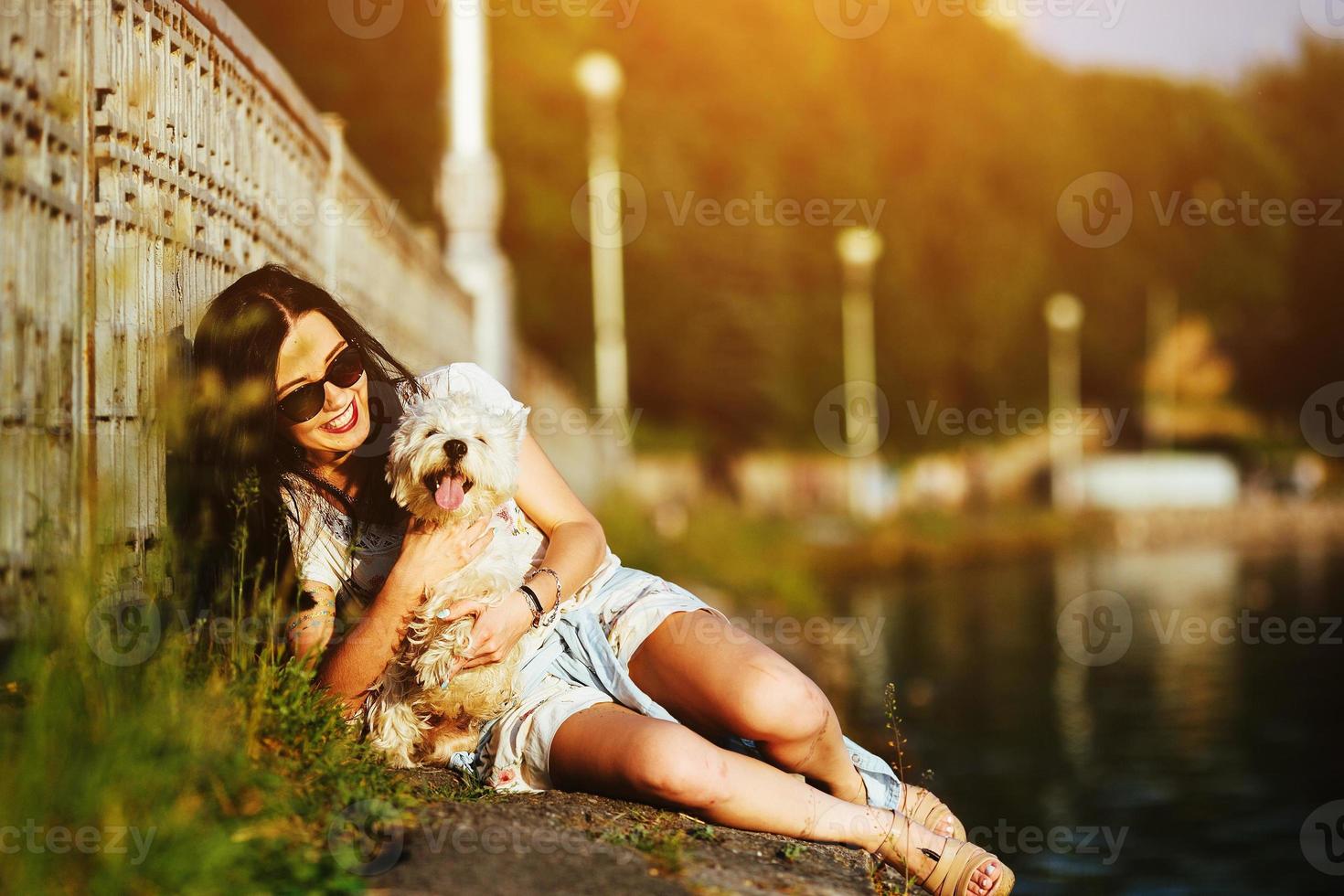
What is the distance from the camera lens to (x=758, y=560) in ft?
76.8

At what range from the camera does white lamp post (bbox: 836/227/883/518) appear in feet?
135

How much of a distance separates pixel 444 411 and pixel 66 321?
100 cm

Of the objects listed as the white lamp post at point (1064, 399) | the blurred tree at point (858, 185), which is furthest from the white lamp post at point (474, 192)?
the white lamp post at point (1064, 399)

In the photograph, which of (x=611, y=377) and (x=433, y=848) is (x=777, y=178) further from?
(x=433, y=848)

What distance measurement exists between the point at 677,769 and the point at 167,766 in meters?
1.51

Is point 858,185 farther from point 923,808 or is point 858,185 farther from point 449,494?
point 449,494

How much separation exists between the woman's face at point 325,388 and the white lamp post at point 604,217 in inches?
807

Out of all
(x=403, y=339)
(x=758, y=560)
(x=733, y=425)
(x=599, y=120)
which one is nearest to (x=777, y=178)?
(x=733, y=425)

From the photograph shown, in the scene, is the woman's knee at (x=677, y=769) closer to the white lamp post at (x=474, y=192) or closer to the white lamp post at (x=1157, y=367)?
the white lamp post at (x=474, y=192)

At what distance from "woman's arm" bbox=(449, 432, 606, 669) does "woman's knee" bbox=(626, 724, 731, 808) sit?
0.50 metres

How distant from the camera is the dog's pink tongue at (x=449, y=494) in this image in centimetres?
416

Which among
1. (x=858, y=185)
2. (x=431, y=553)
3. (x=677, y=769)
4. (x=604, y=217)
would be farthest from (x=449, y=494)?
(x=858, y=185)

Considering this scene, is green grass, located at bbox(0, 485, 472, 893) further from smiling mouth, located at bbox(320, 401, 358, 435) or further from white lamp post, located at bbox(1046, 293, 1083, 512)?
white lamp post, located at bbox(1046, 293, 1083, 512)

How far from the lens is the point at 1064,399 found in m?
56.6
